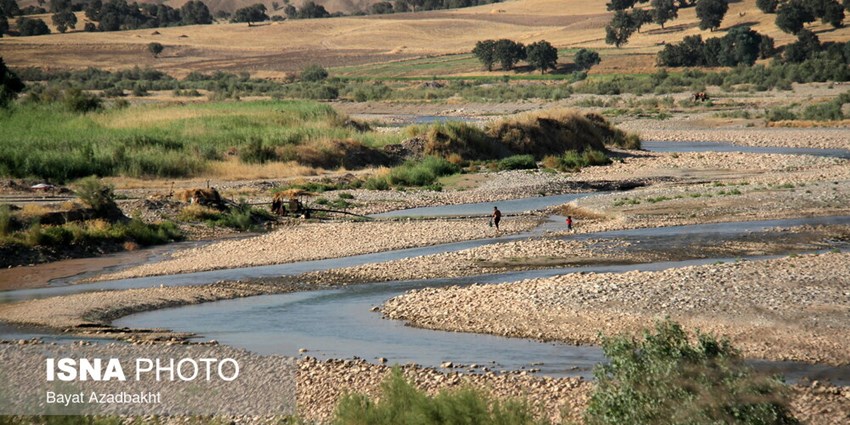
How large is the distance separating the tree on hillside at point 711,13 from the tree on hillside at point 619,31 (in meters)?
9.34

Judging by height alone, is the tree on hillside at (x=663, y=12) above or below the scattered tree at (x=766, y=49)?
above

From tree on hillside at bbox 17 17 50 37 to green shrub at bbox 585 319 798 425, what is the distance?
168433mm

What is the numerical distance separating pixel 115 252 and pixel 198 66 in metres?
120

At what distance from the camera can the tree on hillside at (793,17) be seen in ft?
398

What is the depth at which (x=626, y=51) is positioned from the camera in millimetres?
133250

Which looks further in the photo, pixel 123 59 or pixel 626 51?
pixel 123 59

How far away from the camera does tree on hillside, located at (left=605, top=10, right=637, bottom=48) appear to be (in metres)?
140

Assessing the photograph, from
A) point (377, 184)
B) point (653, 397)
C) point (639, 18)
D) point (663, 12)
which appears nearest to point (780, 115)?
point (377, 184)

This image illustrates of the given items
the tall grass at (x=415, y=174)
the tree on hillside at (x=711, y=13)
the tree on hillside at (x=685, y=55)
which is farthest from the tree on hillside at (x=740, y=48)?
the tall grass at (x=415, y=174)

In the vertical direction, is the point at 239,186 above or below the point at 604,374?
below

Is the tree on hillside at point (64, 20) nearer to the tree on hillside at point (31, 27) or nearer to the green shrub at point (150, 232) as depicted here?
the tree on hillside at point (31, 27)

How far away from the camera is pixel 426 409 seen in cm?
1234

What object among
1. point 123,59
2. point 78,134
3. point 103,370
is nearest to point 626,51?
point 123,59

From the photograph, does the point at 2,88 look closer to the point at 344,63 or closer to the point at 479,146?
the point at 479,146
